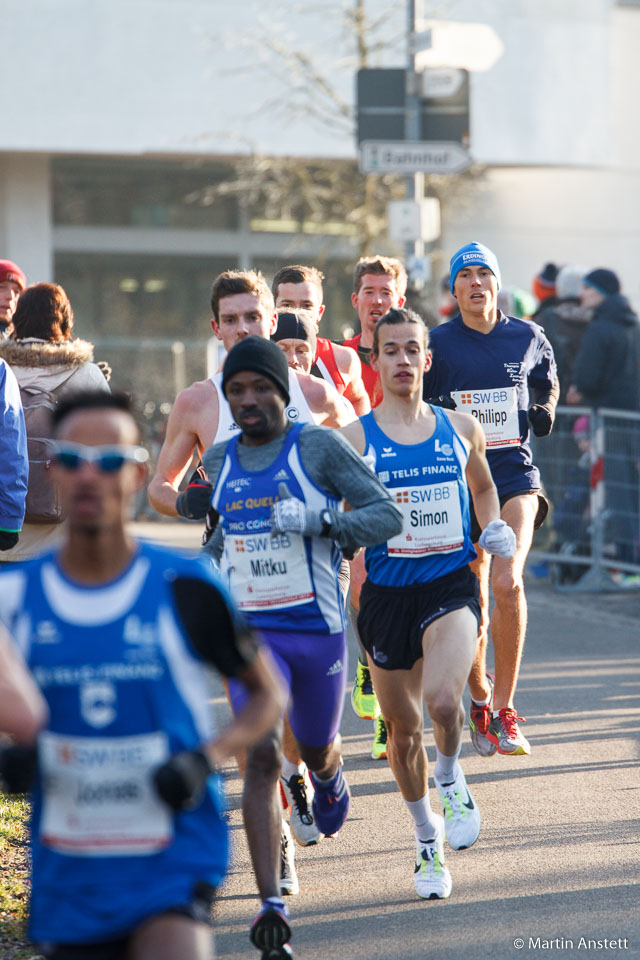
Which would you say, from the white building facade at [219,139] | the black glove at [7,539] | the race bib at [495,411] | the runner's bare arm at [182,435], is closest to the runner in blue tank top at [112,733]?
the runner's bare arm at [182,435]

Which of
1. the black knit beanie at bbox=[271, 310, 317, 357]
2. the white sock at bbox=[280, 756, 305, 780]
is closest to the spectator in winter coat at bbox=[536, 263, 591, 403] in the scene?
the black knit beanie at bbox=[271, 310, 317, 357]

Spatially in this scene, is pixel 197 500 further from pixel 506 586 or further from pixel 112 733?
pixel 506 586

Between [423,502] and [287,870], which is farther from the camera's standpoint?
[423,502]

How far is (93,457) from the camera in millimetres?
3104

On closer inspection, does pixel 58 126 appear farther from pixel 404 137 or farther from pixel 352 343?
pixel 352 343

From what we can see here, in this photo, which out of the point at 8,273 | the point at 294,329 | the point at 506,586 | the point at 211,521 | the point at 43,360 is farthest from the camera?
the point at 8,273

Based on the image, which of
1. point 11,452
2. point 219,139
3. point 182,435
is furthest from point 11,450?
point 219,139

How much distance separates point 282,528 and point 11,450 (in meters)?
2.33

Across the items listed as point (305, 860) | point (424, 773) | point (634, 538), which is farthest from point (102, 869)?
point (634, 538)

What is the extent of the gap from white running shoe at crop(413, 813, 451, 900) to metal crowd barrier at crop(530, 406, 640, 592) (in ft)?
23.6

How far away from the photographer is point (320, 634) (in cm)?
506

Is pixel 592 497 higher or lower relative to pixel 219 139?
lower

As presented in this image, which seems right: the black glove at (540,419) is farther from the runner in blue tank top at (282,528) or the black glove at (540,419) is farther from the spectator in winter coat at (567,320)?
the spectator in winter coat at (567,320)

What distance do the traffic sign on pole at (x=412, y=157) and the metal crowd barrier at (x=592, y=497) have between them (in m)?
2.19
